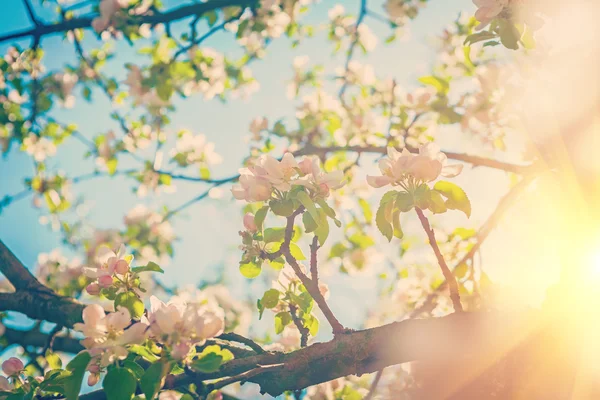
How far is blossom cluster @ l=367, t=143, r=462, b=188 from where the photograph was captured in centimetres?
119

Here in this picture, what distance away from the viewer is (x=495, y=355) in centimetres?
136

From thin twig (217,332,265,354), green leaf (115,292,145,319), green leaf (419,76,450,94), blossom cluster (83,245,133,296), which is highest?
green leaf (419,76,450,94)

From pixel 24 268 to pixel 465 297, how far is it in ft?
6.87

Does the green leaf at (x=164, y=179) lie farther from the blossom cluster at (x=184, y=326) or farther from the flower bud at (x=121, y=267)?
the blossom cluster at (x=184, y=326)

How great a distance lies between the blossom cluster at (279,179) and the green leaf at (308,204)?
0.11ft

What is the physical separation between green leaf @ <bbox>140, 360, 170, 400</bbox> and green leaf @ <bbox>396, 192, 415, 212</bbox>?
2.25 ft

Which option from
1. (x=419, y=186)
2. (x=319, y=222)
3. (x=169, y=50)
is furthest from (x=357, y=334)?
(x=169, y=50)

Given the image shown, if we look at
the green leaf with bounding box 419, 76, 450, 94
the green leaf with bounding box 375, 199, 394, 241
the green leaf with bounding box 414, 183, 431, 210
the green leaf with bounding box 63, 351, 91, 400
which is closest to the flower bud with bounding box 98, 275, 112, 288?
the green leaf with bounding box 63, 351, 91, 400

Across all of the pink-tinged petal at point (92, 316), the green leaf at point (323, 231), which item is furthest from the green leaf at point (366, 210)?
the pink-tinged petal at point (92, 316)

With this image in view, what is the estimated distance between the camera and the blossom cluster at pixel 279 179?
1.27 metres

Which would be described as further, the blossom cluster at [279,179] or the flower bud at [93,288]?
the flower bud at [93,288]

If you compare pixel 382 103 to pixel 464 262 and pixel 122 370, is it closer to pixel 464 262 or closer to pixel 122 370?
pixel 464 262

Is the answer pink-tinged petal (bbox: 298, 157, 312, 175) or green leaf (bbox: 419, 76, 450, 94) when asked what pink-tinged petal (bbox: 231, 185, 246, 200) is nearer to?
pink-tinged petal (bbox: 298, 157, 312, 175)

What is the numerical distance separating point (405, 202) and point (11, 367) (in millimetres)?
1224
